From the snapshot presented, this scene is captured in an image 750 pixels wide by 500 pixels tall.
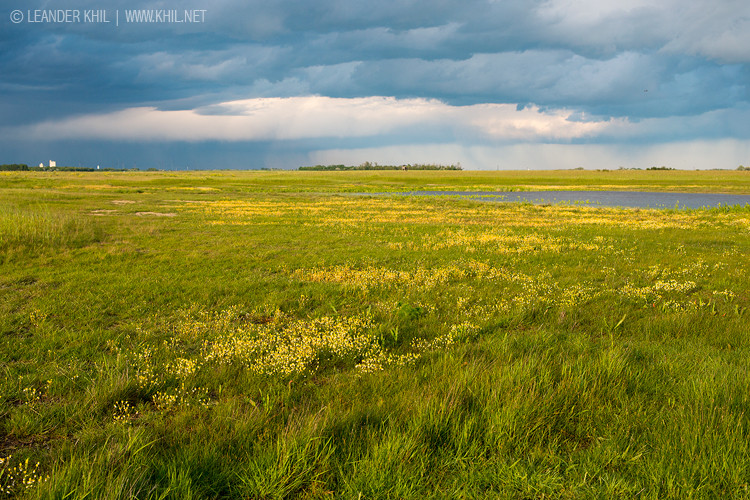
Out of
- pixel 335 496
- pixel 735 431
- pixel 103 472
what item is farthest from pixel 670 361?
pixel 103 472

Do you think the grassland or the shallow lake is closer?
the grassland

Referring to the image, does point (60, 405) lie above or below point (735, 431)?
below

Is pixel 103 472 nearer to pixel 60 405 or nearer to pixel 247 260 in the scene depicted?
pixel 60 405

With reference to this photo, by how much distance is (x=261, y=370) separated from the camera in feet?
21.3

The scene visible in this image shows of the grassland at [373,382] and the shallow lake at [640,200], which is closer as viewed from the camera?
the grassland at [373,382]

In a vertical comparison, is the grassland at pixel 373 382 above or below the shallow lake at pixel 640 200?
below

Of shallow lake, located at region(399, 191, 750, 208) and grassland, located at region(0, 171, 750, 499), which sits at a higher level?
shallow lake, located at region(399, 191, 750, 208)

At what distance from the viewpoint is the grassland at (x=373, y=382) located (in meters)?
3.99

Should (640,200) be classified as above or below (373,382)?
above

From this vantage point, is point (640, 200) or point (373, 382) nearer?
point (373, 382)

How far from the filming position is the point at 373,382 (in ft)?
19.9

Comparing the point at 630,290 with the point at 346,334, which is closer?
the point at 346,334

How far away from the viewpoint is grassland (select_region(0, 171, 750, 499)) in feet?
13.1

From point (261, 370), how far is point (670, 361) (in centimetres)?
624
